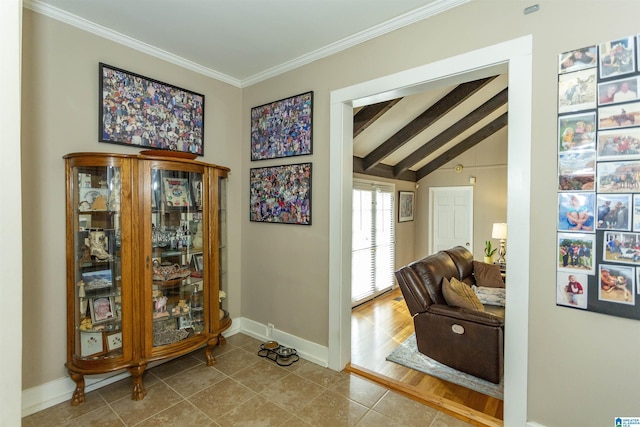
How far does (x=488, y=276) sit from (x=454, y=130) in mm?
2430

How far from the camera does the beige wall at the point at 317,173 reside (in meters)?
1.64

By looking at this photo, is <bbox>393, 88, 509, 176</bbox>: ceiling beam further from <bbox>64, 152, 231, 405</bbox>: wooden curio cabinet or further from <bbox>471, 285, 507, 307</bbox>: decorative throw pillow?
<bbox>64, 152, 231, 405</bbox>: wooden curio cabinet

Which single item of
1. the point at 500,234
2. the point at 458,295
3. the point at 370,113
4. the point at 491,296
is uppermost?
the point at 370,113

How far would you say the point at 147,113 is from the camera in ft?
8.68

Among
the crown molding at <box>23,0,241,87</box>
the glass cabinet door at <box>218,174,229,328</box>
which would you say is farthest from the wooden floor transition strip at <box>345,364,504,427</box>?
the crown molding at <box>23,0,241,87</box>

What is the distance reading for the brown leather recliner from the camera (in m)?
2.56

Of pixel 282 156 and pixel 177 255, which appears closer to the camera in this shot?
pixel 177 255

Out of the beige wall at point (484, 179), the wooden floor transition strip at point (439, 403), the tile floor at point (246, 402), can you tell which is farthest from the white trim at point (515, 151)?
the beige wall at point (484, 179)

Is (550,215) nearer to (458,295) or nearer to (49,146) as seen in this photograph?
(458,295)

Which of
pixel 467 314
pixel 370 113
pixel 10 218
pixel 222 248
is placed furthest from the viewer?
pixel 370 113

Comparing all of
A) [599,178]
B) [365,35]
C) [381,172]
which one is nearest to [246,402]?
[599,178]

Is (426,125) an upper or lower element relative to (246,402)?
upper

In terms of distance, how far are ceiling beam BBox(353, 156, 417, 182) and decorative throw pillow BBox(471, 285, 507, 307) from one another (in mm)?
2415

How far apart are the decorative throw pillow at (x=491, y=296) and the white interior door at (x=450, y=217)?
92.1 inches
